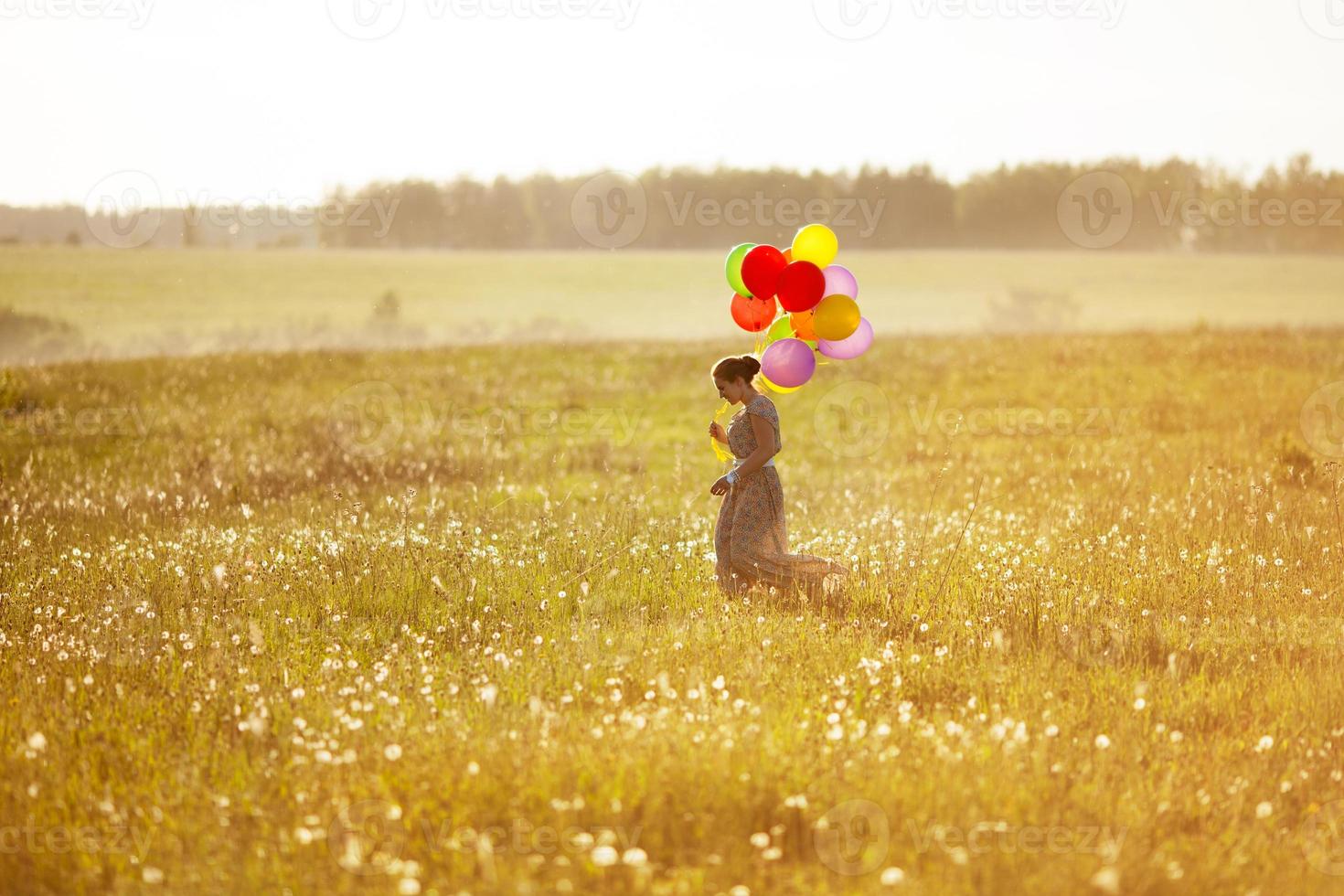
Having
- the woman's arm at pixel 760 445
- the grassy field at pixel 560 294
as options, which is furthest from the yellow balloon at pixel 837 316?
the grassy field at pixel 560 294

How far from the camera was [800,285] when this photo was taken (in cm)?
796

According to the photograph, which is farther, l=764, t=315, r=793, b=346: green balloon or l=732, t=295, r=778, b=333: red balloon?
l=732, t=295, r=778, b=333: red balloon

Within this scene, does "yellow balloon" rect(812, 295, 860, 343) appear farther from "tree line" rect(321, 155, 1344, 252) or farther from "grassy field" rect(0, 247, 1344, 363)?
"tree line" rect(321, 155, 1344, 252)

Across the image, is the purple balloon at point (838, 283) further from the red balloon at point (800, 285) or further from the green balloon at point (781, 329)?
the green balloon at point (781, 329)

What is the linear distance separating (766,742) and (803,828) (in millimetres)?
502

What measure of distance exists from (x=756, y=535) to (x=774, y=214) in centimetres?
5416

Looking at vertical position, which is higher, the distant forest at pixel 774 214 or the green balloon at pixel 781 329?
the distant forest at pixel 774 214

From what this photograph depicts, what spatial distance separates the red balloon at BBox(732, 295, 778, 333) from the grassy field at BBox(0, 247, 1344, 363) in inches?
966

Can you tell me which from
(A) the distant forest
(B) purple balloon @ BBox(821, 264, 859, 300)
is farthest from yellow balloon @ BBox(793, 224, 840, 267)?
(A) the distant forest

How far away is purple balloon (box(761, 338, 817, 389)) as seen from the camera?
313 inches

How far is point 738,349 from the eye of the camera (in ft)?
98.0

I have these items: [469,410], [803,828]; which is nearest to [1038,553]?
[803,828]

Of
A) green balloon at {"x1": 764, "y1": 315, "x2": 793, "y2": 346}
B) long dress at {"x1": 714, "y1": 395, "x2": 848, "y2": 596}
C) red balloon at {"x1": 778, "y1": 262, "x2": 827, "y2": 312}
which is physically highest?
red balloon at {"x1": 778, "y1": 262, "x2": 827, "y2": 312}

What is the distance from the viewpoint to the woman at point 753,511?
7.64 meters
